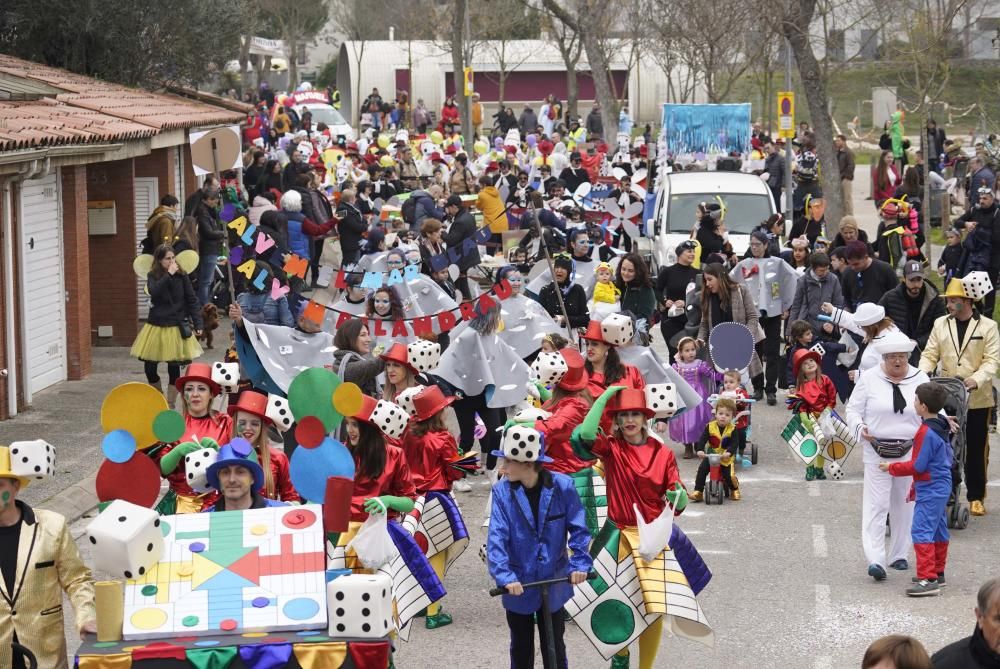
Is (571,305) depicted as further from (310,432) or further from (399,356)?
(310,432)

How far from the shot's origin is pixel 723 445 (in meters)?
12.6

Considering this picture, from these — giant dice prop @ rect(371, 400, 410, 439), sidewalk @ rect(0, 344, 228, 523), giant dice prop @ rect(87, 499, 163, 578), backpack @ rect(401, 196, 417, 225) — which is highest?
backpack @ rect(401, 196, 417, 225)

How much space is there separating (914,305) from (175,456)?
8.15 meters

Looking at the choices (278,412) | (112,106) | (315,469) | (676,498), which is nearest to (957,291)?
(676,498)

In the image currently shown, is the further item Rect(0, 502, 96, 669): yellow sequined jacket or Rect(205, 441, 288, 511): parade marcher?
Rect(205, 441, 288, 511): parade marcher

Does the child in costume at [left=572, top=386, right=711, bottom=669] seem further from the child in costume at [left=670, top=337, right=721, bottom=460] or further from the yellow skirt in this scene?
the yellow skirt

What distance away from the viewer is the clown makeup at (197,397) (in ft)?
28.8

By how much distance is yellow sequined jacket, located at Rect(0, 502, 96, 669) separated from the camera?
6.37 meters

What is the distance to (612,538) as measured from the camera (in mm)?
8125

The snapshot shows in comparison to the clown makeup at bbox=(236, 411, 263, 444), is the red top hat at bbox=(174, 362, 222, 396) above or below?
above

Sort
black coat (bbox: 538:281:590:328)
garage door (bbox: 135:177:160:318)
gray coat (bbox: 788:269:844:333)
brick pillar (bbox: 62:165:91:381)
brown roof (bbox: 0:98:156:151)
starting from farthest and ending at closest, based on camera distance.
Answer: garage door (bbox: 135:177:160:318) → brick pillar (bbox: 62:165:91:381) → gray coat (bbox: 788:269:844:333) → black coat (bbox: 538:281:590:328) → brown roof (bbox: 0:98:156:151)

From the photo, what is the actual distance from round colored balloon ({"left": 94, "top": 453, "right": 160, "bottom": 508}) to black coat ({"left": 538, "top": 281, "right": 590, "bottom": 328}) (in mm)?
8907

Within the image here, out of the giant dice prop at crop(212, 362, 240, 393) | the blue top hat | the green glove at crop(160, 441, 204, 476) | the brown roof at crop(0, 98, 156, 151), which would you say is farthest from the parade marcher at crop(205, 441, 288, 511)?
the brown roof at crop(0, 98, 156, 151)

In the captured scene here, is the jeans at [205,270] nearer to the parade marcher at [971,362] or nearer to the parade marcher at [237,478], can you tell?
the parade marcher at [971,362]
